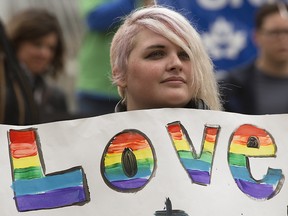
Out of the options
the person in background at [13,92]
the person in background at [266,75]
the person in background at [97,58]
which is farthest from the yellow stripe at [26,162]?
the person in background at [97,58]

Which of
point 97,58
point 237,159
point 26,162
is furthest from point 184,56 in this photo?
point 97,58

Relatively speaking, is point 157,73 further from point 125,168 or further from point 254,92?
point 254,92

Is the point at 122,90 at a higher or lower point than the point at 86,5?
lower

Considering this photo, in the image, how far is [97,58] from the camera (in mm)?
7441

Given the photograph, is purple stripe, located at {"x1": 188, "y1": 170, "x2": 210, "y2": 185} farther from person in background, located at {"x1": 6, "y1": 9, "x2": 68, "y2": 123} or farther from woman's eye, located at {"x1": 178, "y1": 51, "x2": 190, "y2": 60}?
person in background, located at {"x1": 6, "y1": 9, "x2": 68, "y2": 123}

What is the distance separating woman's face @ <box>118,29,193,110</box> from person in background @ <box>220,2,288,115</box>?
7.54 feet

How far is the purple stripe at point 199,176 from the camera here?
376 centimetres

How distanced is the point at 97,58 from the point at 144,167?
3702mm

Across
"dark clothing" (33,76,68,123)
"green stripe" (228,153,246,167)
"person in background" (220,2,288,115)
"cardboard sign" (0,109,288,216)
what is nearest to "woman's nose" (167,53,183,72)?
"cardboard sign" (0,109,288,216)

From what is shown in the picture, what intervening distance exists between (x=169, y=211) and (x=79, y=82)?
3879mm

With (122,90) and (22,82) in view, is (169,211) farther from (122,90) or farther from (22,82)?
(22,82)

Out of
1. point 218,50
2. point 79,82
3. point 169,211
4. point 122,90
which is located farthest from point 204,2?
point 169,211

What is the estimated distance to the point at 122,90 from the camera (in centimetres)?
416

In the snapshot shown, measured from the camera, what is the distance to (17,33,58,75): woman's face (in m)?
6.64
